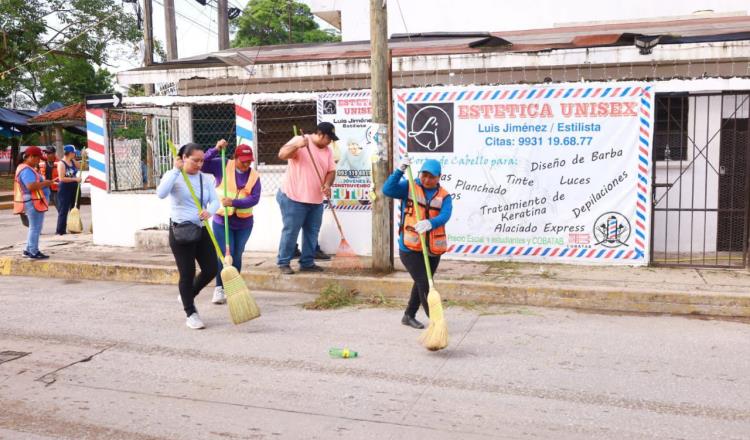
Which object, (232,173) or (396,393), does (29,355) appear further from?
(396,393)

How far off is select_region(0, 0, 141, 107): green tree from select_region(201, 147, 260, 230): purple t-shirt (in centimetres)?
1927

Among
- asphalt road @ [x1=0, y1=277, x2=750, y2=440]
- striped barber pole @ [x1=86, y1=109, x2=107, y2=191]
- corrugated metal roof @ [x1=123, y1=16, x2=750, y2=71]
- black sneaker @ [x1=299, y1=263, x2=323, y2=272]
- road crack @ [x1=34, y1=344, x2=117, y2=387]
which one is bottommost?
asphalt road @ [x1=0, y1=277, x2=750, y2=440]

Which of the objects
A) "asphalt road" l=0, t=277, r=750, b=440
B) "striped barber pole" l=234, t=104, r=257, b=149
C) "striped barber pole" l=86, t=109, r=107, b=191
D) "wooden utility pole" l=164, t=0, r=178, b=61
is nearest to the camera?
"asphalt road" l=0, t=277, r=750, b=440

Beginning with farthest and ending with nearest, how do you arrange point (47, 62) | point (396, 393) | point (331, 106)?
point (47, 62) < point (331, 106) < point (396, 393)

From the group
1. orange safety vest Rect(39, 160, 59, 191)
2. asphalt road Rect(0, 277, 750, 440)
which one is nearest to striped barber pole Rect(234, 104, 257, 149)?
asphalt road Rect(0, 277, 750, 440)

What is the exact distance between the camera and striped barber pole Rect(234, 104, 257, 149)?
987 centimetres

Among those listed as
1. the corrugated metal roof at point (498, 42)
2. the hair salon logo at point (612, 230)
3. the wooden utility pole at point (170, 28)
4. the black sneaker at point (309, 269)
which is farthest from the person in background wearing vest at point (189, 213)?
the wooden utility pole at point (170, 28)

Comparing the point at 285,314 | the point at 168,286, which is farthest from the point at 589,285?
the point at 168,286

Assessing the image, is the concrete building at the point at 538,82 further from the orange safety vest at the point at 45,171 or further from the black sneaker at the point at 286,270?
the orange safety vest at the point at 45,171

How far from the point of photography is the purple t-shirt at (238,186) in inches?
288

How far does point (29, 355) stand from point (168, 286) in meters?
3.05

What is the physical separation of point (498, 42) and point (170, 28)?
32.4 feet

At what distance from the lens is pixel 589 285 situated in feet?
25.1

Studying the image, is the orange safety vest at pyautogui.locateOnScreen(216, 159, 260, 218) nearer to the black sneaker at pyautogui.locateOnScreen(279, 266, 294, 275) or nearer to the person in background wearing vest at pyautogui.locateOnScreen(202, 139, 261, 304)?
the person in background wearing vest at pyautogui.locateOnScreen(202, 139, 261, 304)
